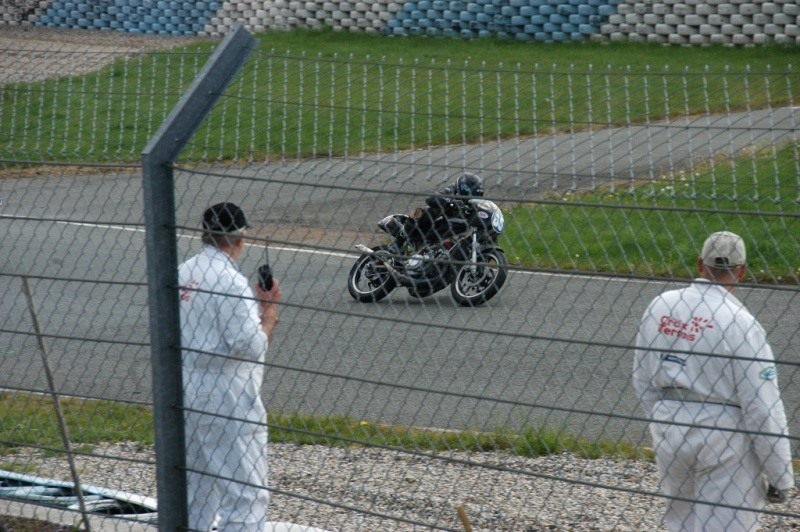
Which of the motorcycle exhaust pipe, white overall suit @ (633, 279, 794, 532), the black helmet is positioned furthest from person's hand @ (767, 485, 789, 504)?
the black helmet

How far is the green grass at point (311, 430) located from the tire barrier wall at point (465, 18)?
48.0 ft

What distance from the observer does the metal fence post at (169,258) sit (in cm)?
344

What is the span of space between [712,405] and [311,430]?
8.96 feet

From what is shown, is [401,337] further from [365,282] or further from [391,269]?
[391,269]

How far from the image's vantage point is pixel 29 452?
5.71 m

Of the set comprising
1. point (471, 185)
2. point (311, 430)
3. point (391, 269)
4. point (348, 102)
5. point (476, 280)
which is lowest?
point (391, 269)

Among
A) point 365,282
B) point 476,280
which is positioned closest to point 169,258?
point 476,280

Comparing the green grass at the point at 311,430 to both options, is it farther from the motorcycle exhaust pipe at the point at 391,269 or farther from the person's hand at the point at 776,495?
the person's hand at the point at 776,495

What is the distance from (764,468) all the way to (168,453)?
2048 mm

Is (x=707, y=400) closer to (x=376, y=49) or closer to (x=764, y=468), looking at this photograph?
(x=764, y=468)

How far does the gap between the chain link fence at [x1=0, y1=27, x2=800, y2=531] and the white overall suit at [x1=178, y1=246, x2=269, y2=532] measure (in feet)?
0.70

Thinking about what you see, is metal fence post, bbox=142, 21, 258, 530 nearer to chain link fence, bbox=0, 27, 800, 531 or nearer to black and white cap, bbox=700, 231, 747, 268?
chain link fence, bbox=0, 27, 800, 531

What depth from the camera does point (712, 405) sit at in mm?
3723

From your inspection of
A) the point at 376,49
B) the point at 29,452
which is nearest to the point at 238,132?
the point at 29,452
